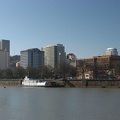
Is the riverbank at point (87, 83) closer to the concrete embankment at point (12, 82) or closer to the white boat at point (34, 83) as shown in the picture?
the white boat at point (34, 83)

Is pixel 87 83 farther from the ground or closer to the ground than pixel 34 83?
closer to the ground

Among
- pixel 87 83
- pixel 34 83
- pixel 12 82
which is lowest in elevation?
pixel 87 83

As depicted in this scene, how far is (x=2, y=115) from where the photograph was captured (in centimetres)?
4475

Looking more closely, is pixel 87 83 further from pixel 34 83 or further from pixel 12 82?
pixel 12 82

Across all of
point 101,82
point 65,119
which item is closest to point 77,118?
point 65,119

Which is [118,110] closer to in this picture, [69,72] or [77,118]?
[77,118]

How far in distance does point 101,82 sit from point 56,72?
183 ft

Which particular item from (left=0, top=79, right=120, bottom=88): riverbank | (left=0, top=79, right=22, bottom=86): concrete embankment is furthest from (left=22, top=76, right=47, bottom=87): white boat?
(left=0, top=79, right=22, bottom=86): concrete embankment

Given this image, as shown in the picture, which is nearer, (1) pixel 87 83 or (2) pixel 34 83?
(1) pixel 87 83

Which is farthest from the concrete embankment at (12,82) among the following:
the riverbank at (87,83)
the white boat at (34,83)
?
the riverbank at (87,83)

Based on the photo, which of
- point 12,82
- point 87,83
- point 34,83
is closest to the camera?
point 87,83

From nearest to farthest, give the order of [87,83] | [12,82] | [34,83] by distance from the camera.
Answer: [87,83], [34,83], [12,82]

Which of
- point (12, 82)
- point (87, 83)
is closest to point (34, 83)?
point (87, 83)

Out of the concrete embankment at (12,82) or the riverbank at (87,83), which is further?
the concrete embankment at (12,82)
